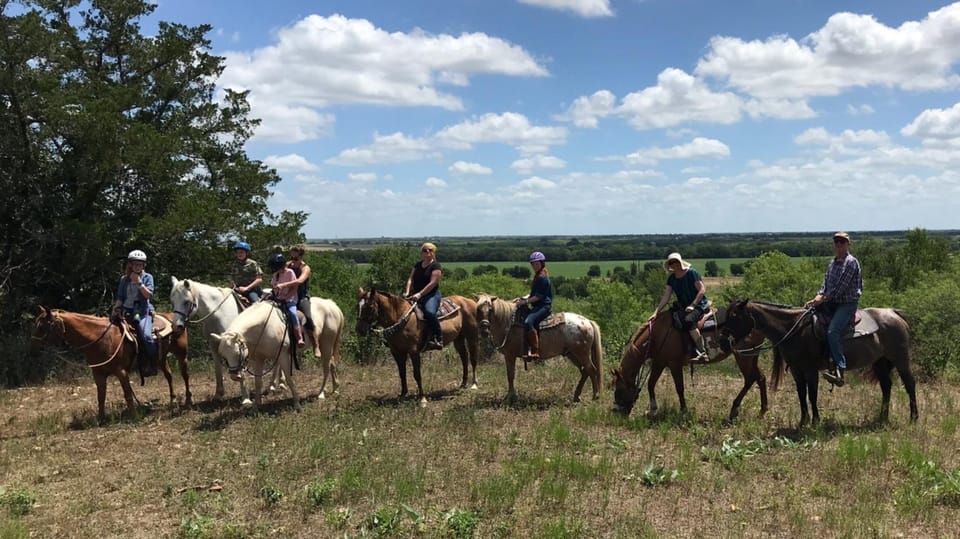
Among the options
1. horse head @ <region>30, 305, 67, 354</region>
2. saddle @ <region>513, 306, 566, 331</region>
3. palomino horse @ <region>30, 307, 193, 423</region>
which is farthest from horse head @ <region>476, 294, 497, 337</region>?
horse head @ <region>30, 305, 67, 354</region>

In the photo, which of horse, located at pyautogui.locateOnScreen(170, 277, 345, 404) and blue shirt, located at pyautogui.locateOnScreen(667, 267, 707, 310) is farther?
horse, located at pyautogui.locateOnScreen(170, 277, 345, 404)

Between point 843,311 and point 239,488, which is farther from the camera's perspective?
point 843,311

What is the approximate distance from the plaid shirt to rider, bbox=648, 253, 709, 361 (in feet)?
5.55

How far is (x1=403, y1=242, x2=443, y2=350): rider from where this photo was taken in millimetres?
11184

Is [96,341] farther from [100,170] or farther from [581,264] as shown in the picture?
[581,264]

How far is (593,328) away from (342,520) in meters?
6.40

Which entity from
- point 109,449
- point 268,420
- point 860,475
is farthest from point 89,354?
point 860,475

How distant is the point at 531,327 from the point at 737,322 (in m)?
3.33

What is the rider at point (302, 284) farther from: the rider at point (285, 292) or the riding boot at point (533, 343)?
the riding boot at point (533, 343)

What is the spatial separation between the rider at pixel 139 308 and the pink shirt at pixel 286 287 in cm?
197

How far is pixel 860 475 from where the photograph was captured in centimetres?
678

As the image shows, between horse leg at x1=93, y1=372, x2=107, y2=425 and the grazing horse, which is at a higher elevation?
the grazing horse

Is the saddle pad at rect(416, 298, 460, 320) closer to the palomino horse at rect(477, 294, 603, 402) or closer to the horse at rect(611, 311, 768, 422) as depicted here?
the palomino horse at rect(477, 294, 603, 402)

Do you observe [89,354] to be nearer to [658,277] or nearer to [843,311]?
[843,311]
